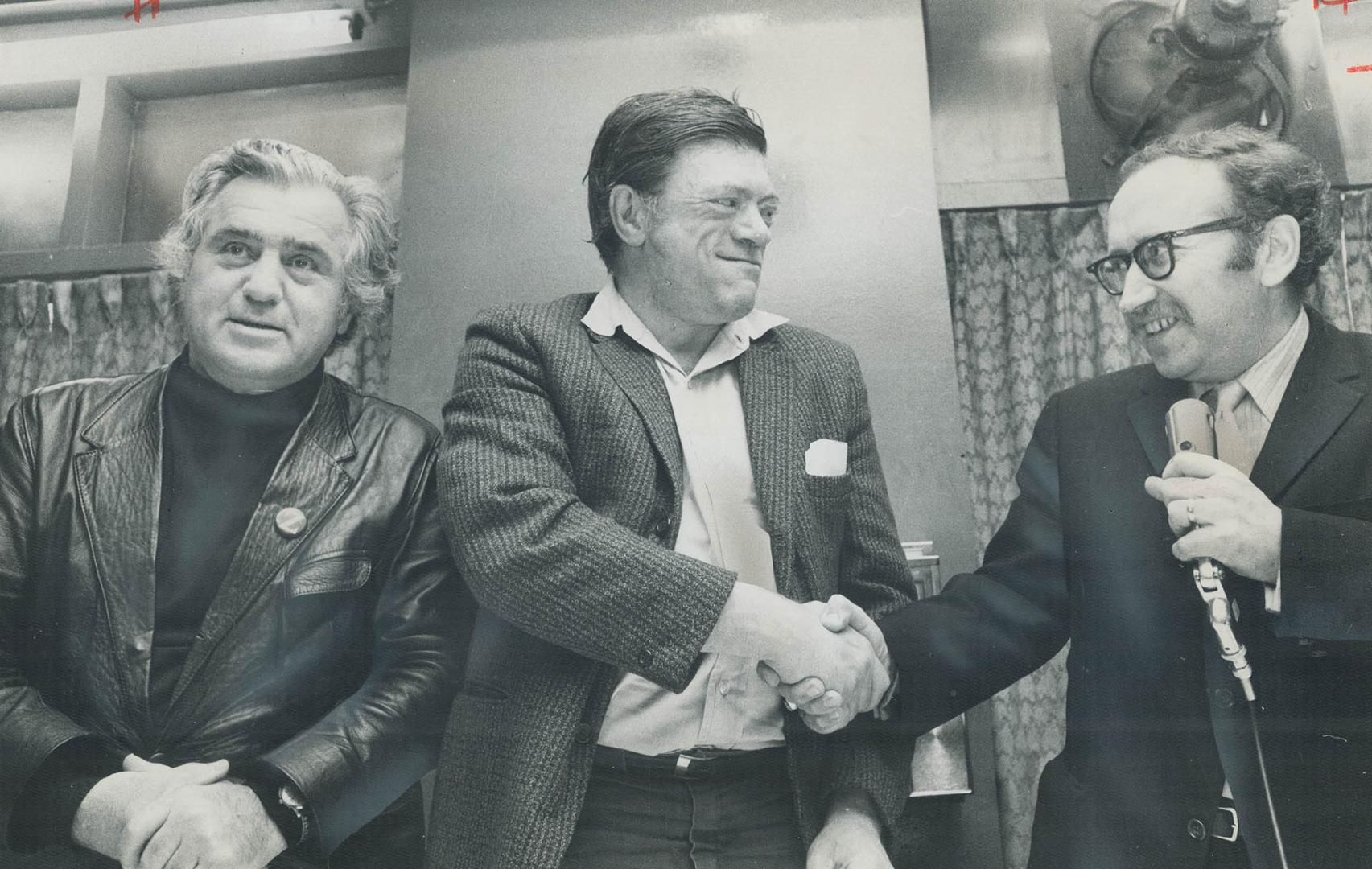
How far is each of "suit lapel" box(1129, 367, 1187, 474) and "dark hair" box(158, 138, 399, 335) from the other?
45.8 inches

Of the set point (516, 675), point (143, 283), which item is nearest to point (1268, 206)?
point (516, 675)

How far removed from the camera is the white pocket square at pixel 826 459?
1.39m

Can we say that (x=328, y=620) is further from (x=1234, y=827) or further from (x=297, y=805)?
(x=1234, y=827)

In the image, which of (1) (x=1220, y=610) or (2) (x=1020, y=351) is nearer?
(1) (x=1220, y=610)

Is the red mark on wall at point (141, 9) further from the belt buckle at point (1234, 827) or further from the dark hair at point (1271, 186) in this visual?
the belt buckle at point (1234, 827)

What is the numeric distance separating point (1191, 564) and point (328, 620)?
118cm

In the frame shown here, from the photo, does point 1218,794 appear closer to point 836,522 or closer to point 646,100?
point 836,522

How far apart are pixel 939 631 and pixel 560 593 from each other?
559mm

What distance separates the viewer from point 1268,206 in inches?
55.2

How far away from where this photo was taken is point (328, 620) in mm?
1455

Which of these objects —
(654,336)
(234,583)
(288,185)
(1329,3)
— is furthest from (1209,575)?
(288,185)

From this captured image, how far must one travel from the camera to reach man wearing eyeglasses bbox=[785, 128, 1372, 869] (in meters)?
1.25

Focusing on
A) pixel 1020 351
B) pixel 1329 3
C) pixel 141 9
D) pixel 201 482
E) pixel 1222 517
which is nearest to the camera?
pixel 1222 517

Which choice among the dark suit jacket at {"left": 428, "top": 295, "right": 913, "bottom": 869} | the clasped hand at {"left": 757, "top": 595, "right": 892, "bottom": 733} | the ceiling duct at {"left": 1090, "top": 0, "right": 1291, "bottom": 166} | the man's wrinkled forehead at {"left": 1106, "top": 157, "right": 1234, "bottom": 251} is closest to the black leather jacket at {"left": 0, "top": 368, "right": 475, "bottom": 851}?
the dark suit jacket at {"left": 428, "top": 295, "right": 913, "bottom": 869}
